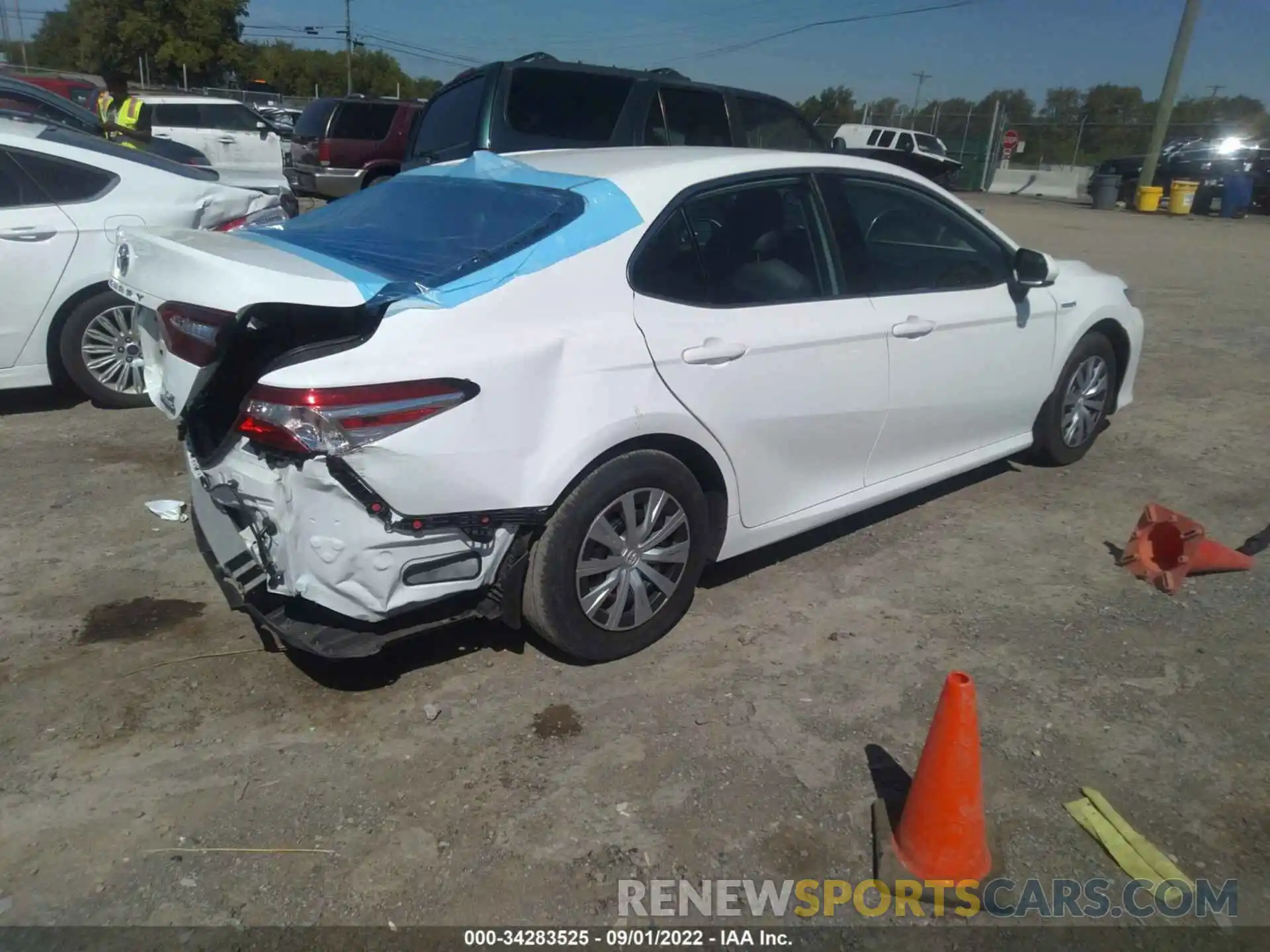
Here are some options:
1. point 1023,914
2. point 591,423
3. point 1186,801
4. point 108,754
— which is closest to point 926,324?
point 591,423

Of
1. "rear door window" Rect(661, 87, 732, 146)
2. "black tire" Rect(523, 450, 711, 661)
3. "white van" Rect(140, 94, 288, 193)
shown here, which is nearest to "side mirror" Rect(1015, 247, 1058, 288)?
"black tire" Rect(523, 450, 711, 661)

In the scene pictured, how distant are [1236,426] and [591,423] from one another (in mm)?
5378

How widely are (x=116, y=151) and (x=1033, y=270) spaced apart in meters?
5.50

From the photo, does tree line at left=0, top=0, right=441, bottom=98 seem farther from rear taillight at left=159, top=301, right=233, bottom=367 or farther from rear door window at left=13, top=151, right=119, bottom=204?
rear taillight at left=159, top=301, right=233, bottom=367

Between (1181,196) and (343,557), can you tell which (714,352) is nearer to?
(343,557)

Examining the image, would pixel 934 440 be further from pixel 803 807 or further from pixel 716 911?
pixel 716 911

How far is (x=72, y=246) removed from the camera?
566 centimetres

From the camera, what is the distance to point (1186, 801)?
2906mm

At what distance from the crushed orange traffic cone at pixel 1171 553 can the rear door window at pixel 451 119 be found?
5753 mm

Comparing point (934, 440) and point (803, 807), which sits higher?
point (934, 440)

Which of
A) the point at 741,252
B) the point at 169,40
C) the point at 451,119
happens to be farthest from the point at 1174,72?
the point at 169,40

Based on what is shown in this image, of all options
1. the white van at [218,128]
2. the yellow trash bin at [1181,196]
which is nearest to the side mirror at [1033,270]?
the white van at [218,128]

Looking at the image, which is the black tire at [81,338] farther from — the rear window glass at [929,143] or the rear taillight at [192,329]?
the rear window glass at [929,143]

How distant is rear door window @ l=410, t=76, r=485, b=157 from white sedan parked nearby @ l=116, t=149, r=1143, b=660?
165 inches
